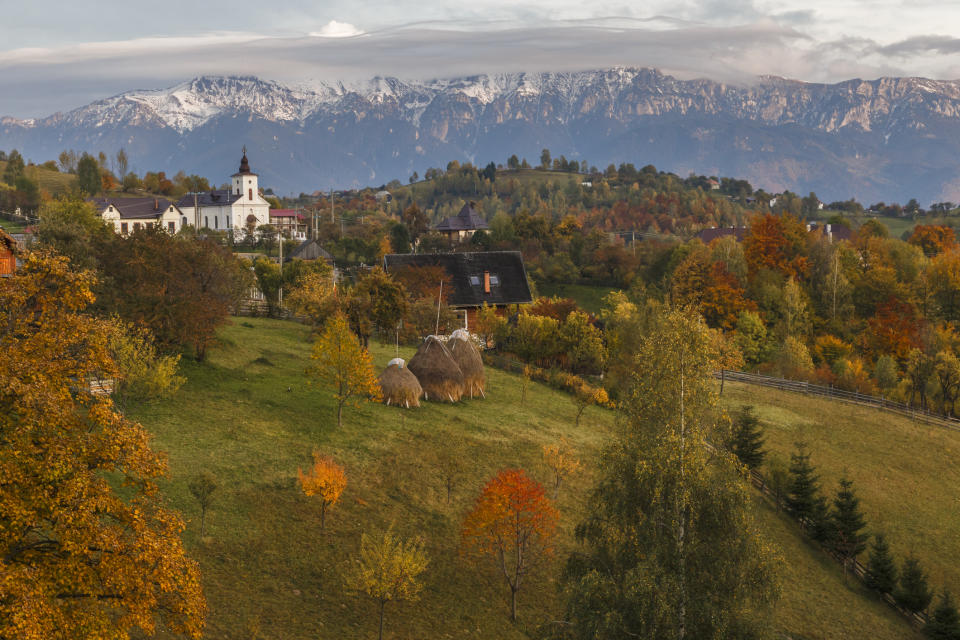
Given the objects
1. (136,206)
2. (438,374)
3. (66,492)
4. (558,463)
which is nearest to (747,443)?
(558,463)

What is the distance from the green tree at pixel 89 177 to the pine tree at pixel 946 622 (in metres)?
134

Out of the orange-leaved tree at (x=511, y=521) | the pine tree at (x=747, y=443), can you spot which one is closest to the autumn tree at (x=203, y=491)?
the orange-leaved tree at (x=511, y=521)

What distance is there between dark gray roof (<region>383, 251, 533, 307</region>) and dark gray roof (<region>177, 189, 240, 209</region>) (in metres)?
68.1

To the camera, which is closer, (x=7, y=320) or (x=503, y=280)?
(x=7, y=320)

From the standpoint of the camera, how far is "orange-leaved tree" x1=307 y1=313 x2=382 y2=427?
3553 cm

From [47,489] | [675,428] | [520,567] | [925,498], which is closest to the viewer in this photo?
[47,489]

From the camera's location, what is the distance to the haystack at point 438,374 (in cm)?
4278

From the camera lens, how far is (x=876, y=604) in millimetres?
34094

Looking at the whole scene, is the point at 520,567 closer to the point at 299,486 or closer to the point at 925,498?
the point at 299,486

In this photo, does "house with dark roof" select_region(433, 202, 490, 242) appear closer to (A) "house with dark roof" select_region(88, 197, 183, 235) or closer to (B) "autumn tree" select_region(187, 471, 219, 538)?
(A) "house with dark roof" select_region(88, 197, 183, 235)

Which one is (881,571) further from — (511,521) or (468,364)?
A: (468,364)

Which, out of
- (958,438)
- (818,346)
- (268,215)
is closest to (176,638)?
(958,438)

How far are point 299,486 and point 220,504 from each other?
3306 millimetres

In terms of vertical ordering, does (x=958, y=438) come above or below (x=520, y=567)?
below
